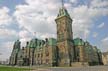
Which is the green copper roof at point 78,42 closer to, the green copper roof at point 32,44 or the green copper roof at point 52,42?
the green copper roof at point 52,42

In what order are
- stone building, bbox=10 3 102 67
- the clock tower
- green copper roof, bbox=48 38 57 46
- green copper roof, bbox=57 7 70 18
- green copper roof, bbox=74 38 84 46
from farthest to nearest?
1. green copper roof, bbox=57 7 70 18
2. green copper roof, bbox=48 38 57 46
3. green copper roof, bbox=74 38 84 46
4. stone building, bbox=10 3 102 67
5. the clock tower

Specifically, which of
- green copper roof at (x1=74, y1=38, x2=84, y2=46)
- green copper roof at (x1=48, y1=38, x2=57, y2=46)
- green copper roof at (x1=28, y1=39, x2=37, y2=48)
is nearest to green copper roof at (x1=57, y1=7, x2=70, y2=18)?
green copper roof at (x1=48, y1=38, x2=57, y2=46)

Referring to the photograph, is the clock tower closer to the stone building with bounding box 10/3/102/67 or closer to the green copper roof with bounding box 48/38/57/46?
the stone building with bounding box 10/3/102/67

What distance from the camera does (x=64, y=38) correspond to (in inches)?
3848

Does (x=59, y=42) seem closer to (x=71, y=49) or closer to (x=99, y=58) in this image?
(x=71, y=49)

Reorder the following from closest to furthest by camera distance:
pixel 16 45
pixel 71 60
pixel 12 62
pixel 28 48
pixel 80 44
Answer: pixel 71 60, pixel 80 44, pixel 28 48, pixel 12 62, pixel 16 45

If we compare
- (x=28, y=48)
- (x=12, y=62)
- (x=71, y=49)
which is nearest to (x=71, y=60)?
(x=71, y=49)

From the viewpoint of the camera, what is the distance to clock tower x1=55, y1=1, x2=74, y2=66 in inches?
3699

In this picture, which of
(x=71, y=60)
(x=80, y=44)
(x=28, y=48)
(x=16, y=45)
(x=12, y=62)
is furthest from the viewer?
(x=16, y=45)

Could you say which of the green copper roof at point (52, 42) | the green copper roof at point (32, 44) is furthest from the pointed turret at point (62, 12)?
the green copper roof at point (32, 44)

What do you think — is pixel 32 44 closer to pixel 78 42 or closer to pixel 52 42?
pixel 52 42

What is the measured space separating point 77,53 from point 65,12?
26.6 m

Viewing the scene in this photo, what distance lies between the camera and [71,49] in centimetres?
9788

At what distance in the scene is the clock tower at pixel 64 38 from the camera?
308 ft
